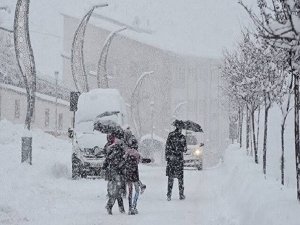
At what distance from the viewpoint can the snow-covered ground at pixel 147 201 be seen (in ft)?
27.6

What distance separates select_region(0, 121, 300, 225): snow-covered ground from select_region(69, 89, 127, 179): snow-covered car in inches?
28.0

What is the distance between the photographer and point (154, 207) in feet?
46.0

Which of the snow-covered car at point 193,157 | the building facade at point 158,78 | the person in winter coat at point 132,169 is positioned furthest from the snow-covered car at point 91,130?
the building facade at point 158,78

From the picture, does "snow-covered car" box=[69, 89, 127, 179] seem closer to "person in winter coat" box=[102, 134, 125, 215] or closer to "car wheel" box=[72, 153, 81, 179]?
"car wheel" box=[72, 153, 81, 179]

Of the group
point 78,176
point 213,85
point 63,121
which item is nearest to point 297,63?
point 78,176

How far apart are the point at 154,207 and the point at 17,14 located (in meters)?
9.77

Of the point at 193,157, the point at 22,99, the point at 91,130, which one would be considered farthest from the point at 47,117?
the point at 91,130

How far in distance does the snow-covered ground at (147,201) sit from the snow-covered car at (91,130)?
0.71 meters

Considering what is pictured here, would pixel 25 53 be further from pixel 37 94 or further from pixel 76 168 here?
pixel 37 94

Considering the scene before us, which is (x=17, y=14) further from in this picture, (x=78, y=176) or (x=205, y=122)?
(x=205, y=122)

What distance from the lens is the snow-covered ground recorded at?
841cm

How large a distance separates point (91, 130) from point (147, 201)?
24.4 feet

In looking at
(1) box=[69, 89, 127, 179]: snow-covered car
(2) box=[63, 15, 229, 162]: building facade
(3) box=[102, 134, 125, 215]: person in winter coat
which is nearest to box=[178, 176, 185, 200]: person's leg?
(3) box=[102, 134, 125, 215]: person in winter coat

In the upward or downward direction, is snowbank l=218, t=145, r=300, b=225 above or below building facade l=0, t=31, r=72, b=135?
below
